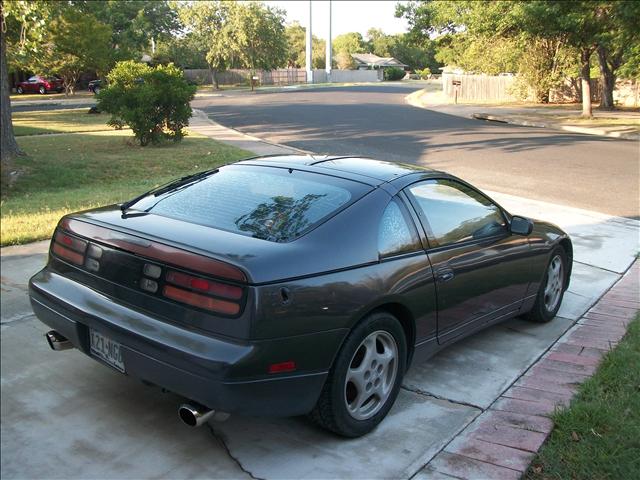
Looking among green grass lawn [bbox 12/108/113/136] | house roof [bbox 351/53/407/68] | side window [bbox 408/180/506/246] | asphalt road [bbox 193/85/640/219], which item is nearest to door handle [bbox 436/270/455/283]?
side window [bbox 408/180/506/246]

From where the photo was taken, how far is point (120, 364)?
3.21 metres

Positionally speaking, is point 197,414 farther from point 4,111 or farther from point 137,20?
point 137,20

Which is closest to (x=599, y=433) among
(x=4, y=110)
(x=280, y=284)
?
(x=280, y=284)

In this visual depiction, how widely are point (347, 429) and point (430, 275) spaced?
1.04 metres

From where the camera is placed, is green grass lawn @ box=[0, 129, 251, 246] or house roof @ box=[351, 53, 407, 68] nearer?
green grass lawn @ box=[0, 129, 251, 246]

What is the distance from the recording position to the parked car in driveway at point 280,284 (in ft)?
9.64

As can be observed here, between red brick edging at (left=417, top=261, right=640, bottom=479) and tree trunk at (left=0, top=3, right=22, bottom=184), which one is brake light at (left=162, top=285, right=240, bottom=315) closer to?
red brick edging at (left=417, top=261, right=640, bottom=479)

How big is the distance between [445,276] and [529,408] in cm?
91

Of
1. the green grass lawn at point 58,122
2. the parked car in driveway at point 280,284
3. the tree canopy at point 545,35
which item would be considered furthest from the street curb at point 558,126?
the parked car in driveway at point 280,284

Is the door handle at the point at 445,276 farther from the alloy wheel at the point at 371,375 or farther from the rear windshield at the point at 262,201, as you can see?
the rear windshield at the point at 262,201

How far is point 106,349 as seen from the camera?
3285mm

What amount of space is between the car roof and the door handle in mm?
656

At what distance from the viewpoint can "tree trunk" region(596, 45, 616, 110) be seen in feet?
87.3

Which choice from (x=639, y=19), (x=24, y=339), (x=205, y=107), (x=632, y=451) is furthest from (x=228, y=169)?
(x=205, y=107)
